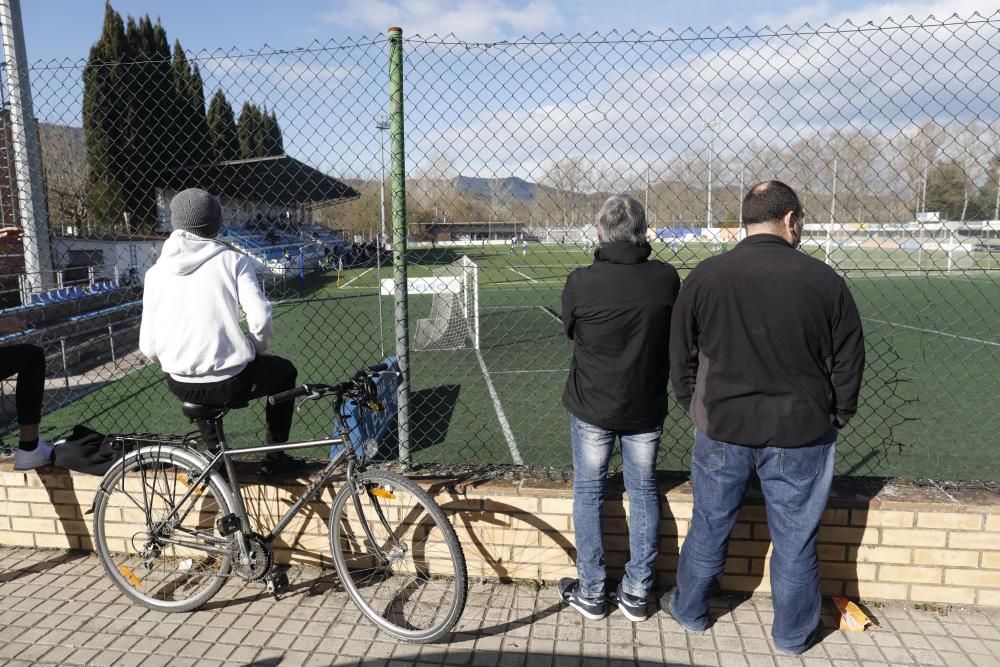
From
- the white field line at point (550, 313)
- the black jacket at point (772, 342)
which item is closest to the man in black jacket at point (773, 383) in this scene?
the black jacket at point (772, 342)

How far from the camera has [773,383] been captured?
2680 mm

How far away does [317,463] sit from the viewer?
146 inches

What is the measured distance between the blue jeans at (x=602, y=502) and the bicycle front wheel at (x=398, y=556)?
583 millimetres

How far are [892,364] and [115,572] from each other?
11.9m

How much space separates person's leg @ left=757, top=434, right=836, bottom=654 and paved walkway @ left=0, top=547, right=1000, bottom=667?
5.4 inches

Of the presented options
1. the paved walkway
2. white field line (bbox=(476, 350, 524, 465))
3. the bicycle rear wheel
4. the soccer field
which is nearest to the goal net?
the soccer field

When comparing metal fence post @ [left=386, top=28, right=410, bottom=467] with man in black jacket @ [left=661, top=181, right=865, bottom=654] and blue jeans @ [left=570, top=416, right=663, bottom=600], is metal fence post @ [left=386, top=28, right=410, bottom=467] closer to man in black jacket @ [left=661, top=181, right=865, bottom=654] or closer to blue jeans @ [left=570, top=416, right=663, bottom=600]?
blue jeans @ [left=570, top=416, right=663, bottom=600]

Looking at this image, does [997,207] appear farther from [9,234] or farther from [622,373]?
[9,234]

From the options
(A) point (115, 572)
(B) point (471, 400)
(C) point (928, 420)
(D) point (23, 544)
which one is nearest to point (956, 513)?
(A) point (115, 572)

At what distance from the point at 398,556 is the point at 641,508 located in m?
1.11

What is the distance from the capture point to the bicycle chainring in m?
3.27

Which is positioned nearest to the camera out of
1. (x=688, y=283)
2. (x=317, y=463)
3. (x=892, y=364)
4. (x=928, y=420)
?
(x=688, y=283)

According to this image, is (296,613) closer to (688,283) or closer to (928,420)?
(688,283)

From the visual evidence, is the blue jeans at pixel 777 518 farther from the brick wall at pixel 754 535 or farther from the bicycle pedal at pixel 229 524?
the bicycle pedal at pixel 229 524
